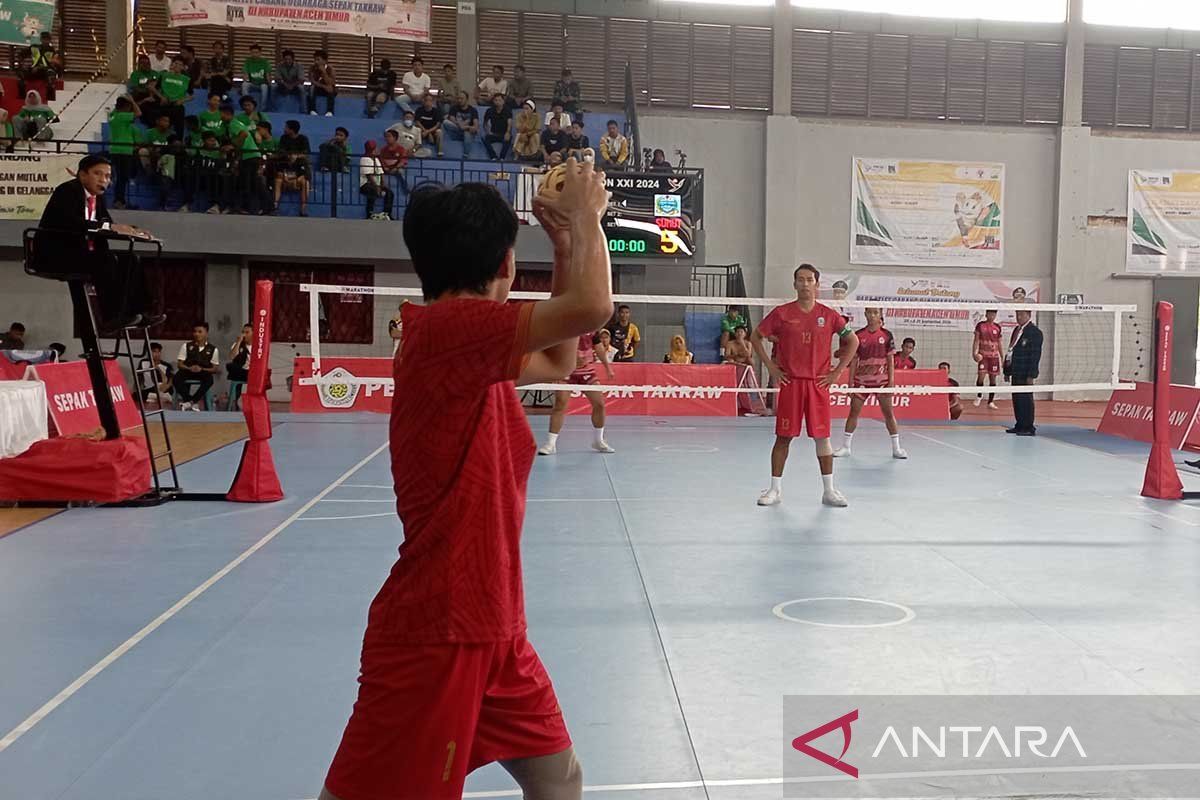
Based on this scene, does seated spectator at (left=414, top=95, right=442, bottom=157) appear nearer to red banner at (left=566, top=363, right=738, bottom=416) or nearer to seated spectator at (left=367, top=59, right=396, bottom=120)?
seated spectator at (left=367, top=59, right=396, bottom=120)

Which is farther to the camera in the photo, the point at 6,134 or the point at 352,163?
the point at 352,163

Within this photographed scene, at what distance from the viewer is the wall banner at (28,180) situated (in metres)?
17.1

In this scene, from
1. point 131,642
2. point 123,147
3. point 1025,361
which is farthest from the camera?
point 123,147

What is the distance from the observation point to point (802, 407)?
27.7 feet

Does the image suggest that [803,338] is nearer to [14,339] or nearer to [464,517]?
[464,517]

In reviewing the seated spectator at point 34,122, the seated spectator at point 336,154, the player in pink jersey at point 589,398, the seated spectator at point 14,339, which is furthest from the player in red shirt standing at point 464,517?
the seated spectator at point 34,122

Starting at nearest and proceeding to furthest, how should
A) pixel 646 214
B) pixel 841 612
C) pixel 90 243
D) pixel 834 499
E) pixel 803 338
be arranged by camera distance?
pixel 841 612
pixel 90 243
pixel 803 338
pixel 834 499
pixel 646 214

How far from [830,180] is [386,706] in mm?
23657

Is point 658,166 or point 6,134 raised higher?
point 6,134

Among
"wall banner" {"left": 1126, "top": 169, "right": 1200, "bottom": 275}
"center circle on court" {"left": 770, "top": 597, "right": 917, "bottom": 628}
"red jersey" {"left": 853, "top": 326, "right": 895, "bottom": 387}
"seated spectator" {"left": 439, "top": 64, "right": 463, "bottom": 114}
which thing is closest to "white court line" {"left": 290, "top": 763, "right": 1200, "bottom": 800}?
"center circle on court" {"left": 770, "top": 597, "right": 917, "bottom": 628}

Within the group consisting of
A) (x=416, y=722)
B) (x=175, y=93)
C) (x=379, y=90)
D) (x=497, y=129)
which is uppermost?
(x=379, y=90)

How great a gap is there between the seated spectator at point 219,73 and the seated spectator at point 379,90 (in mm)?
2793

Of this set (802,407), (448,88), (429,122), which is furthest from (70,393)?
(448,88)

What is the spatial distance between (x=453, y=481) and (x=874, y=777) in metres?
2.16
